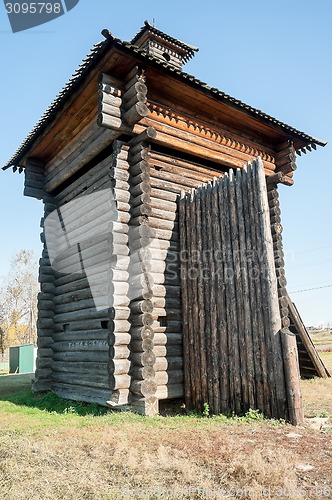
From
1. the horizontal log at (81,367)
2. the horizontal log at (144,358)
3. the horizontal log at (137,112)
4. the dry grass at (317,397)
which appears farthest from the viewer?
the horizontal log at (81,367)

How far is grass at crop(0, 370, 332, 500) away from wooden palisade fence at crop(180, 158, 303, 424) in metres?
0.56

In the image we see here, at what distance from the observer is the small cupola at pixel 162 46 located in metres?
14.5

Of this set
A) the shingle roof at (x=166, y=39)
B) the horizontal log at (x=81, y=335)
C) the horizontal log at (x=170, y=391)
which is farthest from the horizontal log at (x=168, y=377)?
the shingle roof at (x=166, y=39)

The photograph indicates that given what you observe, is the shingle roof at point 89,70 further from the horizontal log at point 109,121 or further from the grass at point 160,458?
the grass at point 160,458

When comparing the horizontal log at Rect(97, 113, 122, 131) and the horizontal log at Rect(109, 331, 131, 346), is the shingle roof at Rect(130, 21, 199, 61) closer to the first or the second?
the horizontal log at Rect(97, 113, 122, 131)

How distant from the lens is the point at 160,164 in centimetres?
931

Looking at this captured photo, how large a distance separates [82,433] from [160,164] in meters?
6.02

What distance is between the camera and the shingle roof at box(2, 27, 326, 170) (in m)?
7.94

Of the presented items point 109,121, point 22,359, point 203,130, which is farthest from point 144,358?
point 22,359

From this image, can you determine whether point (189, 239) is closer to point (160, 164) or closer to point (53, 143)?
point (160, 164)

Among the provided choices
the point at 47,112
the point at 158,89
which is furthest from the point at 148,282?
the point at 47,112

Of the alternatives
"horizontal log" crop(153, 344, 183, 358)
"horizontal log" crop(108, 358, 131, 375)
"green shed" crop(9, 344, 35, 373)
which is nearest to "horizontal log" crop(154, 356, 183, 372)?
"horizontal log" crop(153, 344, 183, 358)

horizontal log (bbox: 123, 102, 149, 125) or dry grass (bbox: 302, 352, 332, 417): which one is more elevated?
horizontal log (bbox: 123, 102, 149, 125)

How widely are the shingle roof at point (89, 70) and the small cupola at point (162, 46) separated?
5131 mm
